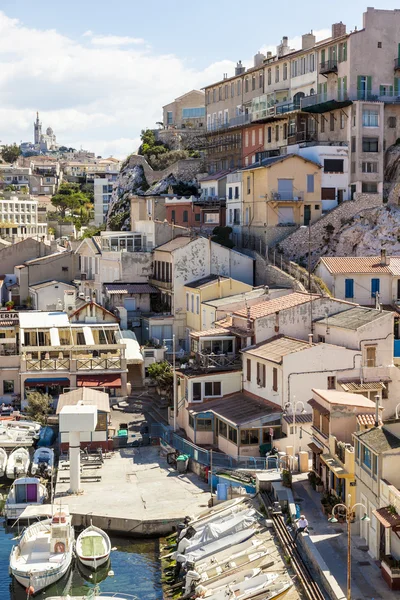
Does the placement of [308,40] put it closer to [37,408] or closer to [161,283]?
[161,283]

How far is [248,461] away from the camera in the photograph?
4178cm

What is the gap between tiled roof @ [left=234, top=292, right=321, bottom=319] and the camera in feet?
161

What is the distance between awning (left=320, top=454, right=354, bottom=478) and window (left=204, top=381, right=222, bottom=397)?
38.8 feet

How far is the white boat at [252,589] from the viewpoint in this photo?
2934 cm

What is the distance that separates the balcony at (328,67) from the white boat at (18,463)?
3797 cm

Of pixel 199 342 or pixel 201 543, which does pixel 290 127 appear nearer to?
pixel 199 342

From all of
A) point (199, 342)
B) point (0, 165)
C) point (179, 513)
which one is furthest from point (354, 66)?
point (0, 165)

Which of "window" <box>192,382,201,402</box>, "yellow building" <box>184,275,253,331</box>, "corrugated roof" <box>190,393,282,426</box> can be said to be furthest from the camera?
"yellow building" <box>184,275,253,331</box>

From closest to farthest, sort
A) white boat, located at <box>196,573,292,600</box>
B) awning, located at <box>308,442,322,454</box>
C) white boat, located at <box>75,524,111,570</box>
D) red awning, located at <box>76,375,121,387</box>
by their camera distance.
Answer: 1. white boat, located at <box>196,573,292,600</box>
2. white boat, located at <box>75,524,111,570</box>
3. awning, located at <box>308,442,322,454</box>
4. red awning, located at <box>76,375,121,387</box>

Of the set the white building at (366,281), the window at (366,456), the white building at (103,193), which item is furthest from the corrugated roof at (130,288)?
the white building at (103,193)

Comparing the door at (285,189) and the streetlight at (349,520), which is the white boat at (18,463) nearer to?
the streetlight at (349,520)

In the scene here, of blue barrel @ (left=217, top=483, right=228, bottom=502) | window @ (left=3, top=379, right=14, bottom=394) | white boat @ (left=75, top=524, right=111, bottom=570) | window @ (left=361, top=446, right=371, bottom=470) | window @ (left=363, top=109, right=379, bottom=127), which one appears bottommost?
white boat @ (left=75, top=524, right=111, bottom=570)

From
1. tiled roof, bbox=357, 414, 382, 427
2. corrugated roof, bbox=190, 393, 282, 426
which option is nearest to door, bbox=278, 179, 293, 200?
corrugated roof, bbox=190, 393, 282, 426

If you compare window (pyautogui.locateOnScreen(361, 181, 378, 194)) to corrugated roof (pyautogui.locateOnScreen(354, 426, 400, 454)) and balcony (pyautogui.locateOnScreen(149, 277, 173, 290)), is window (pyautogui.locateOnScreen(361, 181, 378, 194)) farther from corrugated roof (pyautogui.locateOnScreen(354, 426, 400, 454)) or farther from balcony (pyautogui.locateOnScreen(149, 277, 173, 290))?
corrugated roof (pyautogui.locateOnScreen(354, 426, 400, 454))
